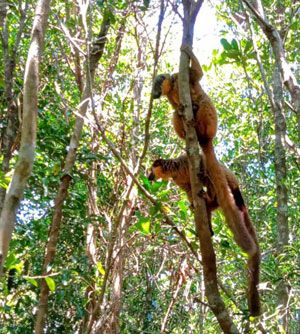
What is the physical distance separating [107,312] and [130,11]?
142 inches

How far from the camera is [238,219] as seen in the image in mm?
4582

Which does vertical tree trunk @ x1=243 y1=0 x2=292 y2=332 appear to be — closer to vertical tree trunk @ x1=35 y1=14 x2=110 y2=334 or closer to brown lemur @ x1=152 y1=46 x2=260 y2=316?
brown lemur @ x1=152 y1=46 x2=260 y2=316

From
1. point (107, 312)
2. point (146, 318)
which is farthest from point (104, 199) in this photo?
point (146, 318)

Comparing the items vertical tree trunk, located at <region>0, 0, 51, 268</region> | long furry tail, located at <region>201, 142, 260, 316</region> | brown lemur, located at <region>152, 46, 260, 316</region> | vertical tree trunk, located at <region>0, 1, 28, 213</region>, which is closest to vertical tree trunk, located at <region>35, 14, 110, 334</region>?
vertical tree trunk, located at <region>0, 1, 28, 213</region>

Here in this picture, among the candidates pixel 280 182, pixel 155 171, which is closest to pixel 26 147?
pixel 155 171

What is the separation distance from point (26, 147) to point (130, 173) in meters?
1.43

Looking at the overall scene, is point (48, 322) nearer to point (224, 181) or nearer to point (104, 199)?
point (104, 199)

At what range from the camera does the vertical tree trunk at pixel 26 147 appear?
68.9 inches

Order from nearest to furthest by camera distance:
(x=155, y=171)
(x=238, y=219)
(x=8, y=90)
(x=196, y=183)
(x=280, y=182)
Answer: (x=196, y=183) → (x=8, y=90) → (x=238, y=219) → (x=280, y=182) → (x=155, y=171)

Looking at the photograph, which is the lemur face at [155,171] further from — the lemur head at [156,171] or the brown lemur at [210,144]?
the brown lemur at [210,144]

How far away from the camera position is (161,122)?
818 centimetres

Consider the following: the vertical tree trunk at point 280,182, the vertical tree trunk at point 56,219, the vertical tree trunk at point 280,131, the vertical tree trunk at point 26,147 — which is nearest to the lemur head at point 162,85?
the vertical tree trunk at point 56,219

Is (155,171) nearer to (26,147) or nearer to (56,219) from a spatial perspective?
(56,219)

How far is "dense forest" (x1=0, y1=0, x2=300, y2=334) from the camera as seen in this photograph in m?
3.25
